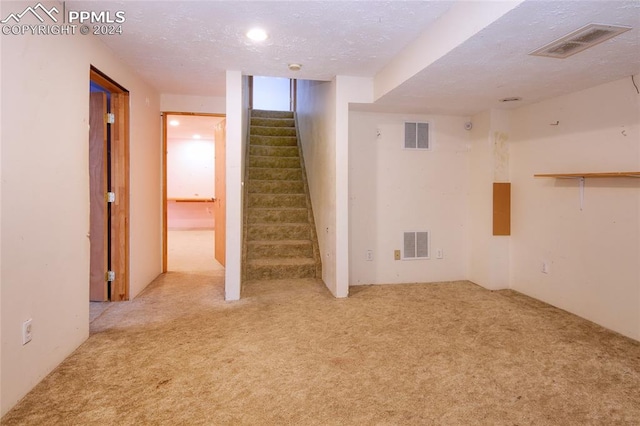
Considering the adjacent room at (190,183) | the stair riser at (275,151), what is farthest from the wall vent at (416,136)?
the adjacent room at (190,183)

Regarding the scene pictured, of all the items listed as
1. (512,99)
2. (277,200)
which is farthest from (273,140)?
(512,99)

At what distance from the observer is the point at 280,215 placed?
4941 mm

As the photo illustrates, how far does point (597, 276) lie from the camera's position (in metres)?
3.01

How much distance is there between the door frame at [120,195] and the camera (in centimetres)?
342

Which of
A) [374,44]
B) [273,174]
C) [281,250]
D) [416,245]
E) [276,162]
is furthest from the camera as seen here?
[276,162]

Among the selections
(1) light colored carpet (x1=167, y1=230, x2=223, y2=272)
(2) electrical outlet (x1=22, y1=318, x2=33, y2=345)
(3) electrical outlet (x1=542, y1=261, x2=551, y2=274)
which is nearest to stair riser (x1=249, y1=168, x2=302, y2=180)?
(1) light colored carpet (x1=167, y1=230, x2=223, y2=272)

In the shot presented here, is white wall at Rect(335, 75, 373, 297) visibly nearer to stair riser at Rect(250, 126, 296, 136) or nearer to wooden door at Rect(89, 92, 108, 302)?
wooden door at Rect(89, 92, 108, 302)

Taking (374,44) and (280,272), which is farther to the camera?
(280,272)

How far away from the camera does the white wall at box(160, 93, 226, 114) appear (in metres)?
4.50

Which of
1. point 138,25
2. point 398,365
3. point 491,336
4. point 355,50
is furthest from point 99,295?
point 491,336

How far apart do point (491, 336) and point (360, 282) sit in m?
1.63

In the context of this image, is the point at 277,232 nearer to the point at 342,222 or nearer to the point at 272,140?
the point at 342,222

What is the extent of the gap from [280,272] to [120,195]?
1.83m

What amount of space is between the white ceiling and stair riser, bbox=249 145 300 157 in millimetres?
2148
